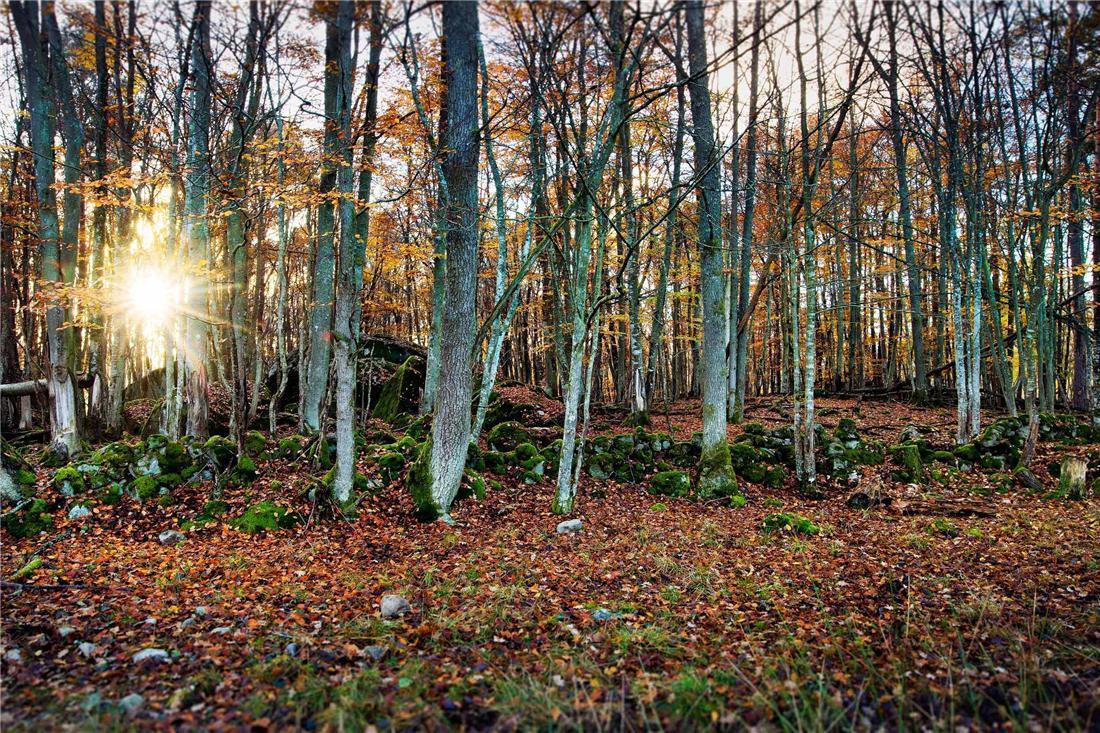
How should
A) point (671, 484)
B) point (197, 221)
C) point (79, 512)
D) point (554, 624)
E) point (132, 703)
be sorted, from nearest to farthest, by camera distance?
point (132, 703) < point (554, 624) < point (79, 512) < point (671, 484) < point (197, 221)

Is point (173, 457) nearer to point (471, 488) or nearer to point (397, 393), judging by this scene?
point (471, 488)

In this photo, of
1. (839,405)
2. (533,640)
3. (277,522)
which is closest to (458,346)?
(277,522)

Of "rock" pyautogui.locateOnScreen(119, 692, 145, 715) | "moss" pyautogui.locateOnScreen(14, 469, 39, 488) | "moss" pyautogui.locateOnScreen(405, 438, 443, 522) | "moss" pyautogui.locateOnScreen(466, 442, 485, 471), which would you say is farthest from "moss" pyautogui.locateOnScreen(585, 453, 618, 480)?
"moss" pyautogui.locateOnScreen(14, 469, 39, 488)

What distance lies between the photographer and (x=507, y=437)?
31.4ft

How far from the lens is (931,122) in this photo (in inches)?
364

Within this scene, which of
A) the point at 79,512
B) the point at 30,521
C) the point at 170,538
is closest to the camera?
the point at 30,521

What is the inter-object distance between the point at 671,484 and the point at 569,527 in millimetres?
2564

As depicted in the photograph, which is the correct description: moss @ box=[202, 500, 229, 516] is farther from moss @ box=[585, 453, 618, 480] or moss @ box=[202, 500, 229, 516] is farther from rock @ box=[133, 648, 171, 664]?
moss @ box=[585, 453, 618, 480]

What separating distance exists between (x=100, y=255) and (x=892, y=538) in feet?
49.1

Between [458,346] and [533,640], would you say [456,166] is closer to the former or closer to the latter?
[458,346]

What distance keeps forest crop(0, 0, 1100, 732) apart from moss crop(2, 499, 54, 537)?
0.10ft

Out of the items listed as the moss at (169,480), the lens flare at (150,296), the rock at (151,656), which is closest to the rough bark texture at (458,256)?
the moss at (169,480)

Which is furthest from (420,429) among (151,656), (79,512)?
(151,656)

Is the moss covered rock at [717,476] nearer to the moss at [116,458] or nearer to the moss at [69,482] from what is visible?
the moss at [116,458]
